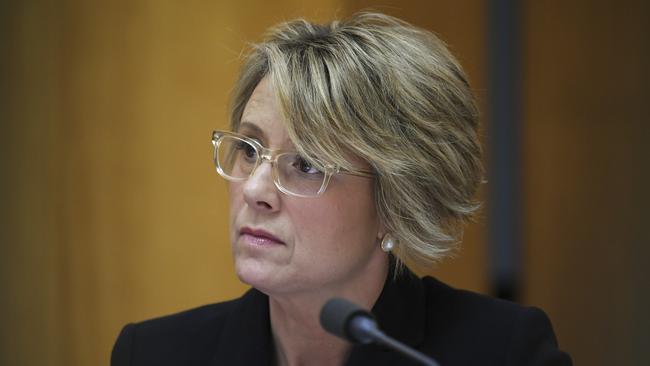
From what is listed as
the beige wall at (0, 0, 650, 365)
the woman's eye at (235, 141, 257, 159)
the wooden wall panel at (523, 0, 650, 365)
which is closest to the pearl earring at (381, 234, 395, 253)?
the woman's eye at (235, 141, 257, 159)

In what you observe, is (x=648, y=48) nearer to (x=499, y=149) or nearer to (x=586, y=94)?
(x=586, y=94)

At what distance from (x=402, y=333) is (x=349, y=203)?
0.35 meters

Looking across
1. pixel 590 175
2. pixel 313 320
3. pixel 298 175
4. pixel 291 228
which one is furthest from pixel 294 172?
pixel 590 175

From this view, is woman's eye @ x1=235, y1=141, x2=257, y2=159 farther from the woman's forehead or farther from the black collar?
the black collar

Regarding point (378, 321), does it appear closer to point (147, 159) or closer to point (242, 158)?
point (242, 158)

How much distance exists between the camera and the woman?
1894 millimetres

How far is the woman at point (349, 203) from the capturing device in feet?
6.21

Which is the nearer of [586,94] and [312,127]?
[312,127]

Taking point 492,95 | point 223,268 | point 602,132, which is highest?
point 492,95

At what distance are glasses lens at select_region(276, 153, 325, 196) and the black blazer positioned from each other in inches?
14.3

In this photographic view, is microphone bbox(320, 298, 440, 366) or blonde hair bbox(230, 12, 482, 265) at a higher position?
blonde hair bbox(230, 12, 482, 265)

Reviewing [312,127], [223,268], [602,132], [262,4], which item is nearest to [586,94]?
[602,132]

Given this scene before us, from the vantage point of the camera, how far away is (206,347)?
2.19 meters

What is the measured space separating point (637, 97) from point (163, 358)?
6.73 ft
